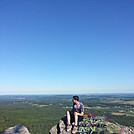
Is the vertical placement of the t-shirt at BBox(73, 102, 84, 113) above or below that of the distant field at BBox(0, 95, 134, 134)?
above

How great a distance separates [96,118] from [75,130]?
1.31m

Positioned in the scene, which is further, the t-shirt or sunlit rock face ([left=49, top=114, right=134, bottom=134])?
the t-shirt

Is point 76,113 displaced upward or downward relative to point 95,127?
upward

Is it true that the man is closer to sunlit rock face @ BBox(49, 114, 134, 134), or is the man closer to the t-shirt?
the t-shirt

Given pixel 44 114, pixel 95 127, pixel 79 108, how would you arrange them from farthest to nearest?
pixel 44 114
pixel 79 108
pixel 95 127

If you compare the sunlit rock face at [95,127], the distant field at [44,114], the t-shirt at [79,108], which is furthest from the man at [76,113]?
the distant field at [44,114]

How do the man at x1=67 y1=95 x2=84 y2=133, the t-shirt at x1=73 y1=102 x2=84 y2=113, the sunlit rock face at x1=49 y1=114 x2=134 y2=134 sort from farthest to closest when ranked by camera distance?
the t-shirt at x1=73 y1=102 x2=84 y2=113, the man at x1=67 y1=95 x2=84 y2=133, the sunlit rock face at x1=49 y1=114 x2=134 y2=134

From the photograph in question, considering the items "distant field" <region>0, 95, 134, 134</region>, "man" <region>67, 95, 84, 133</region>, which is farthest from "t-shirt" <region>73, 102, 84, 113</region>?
"distant field" <region>0, 95, 134, 134</region>

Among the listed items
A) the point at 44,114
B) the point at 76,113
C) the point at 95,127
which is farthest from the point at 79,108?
the point at 44,114

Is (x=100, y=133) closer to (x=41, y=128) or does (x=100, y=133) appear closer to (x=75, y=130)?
(x=75, y=130)

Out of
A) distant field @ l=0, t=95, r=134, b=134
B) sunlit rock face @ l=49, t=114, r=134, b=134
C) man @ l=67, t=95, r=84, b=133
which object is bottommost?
distant field @ l=0, t=95, r=134, b=134

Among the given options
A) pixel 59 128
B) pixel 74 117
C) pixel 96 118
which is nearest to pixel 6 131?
pixel 59 128

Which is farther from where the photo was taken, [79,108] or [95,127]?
[79,108]

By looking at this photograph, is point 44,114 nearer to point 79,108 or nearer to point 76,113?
point 79,108
